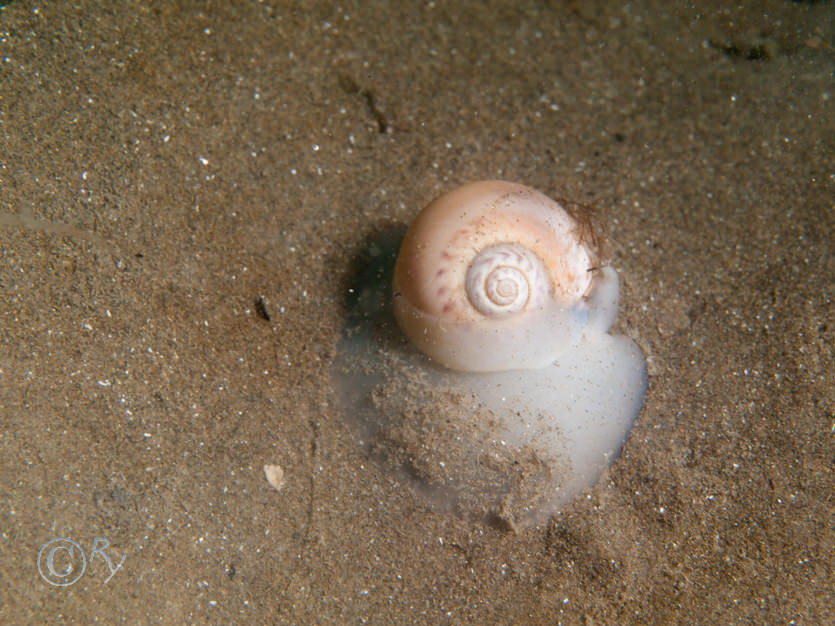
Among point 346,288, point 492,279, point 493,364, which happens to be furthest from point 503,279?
point 346,288

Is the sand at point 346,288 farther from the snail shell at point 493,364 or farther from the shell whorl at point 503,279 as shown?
the shell whorl at point 503,279

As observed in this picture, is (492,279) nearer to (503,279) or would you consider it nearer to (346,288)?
(503,279)

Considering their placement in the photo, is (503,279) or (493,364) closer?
(503,279)

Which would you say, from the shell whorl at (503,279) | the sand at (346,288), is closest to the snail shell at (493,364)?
the shell whorl at (503,279)

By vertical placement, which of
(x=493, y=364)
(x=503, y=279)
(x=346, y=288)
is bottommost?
(x=493, y=364)

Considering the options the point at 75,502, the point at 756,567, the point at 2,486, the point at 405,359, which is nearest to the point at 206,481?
the point at 75,502

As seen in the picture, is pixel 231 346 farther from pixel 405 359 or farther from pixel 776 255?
pixel 776 255

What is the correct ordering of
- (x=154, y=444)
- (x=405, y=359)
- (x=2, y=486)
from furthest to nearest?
(x=405, y=359) < (x=154, y=444) < (x=2, y=486)
